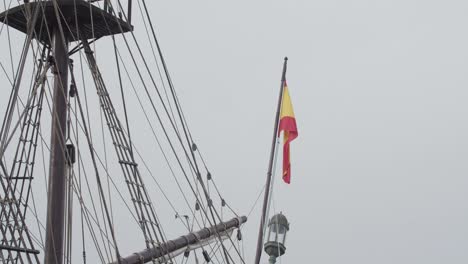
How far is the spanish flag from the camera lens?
29766mm

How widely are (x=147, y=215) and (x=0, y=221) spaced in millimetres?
3413

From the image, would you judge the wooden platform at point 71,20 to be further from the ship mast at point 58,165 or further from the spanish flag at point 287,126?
the spanish flag at point 287,126

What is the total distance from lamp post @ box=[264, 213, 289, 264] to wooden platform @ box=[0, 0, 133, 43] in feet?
17.2

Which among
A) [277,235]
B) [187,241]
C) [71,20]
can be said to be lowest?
[277,235]

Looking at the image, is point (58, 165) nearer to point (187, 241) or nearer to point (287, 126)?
point (287, 126)

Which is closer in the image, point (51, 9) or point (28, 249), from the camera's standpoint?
point (28, 249)

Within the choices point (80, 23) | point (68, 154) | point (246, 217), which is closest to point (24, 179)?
point (68, 154)

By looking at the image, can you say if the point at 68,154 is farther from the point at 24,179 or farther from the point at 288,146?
the point at 288,146

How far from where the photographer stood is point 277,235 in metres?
24.0

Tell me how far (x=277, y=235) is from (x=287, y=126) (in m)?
6.40

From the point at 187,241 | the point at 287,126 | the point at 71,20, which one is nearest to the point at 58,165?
the point at 71,20

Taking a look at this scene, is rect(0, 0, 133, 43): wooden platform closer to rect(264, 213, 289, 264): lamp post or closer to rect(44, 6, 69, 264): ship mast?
rect(44, 6, 69, 264): ship mast

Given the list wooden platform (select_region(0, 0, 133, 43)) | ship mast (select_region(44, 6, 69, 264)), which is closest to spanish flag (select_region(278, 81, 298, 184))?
wooden platform (select_region(0, 0, 133, 43))

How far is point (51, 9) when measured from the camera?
25.2 m
